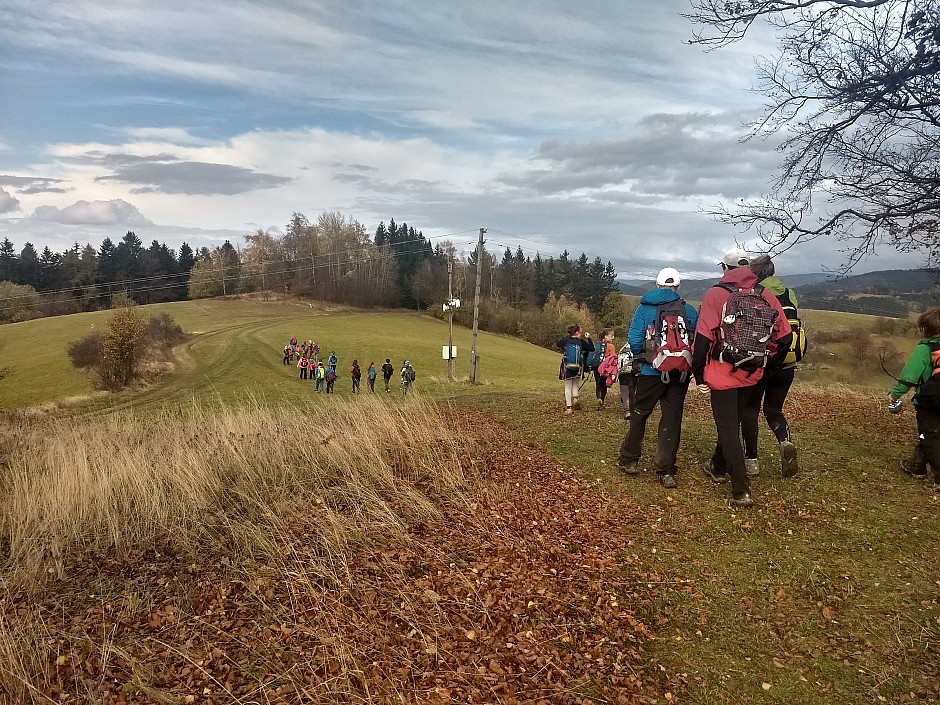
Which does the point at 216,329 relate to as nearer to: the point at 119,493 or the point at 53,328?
the point at 53,328

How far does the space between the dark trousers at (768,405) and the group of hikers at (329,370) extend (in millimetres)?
16675

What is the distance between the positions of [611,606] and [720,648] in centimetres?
72

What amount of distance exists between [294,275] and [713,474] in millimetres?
90500

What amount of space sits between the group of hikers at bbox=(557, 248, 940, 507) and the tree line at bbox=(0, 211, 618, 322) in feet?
249

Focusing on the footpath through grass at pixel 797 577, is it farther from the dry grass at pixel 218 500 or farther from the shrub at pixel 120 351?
the shrub at pixel 120 351

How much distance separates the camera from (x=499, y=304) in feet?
273

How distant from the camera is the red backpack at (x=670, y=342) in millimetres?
5672

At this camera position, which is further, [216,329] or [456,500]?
[216,329]

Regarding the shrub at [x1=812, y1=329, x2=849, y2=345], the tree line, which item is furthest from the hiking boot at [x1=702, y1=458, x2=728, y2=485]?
the tree line

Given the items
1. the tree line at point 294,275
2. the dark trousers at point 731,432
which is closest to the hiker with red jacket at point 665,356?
the dark trousers at point 731,432

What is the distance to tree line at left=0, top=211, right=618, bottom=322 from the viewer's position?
86688 mm

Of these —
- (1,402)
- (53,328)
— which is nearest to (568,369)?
(1,402)

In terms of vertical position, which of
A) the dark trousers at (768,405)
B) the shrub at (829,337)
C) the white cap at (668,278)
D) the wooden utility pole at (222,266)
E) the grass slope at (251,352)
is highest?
the wooden utility pole at (222,266)

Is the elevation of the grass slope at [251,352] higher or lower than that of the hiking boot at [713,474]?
lower
